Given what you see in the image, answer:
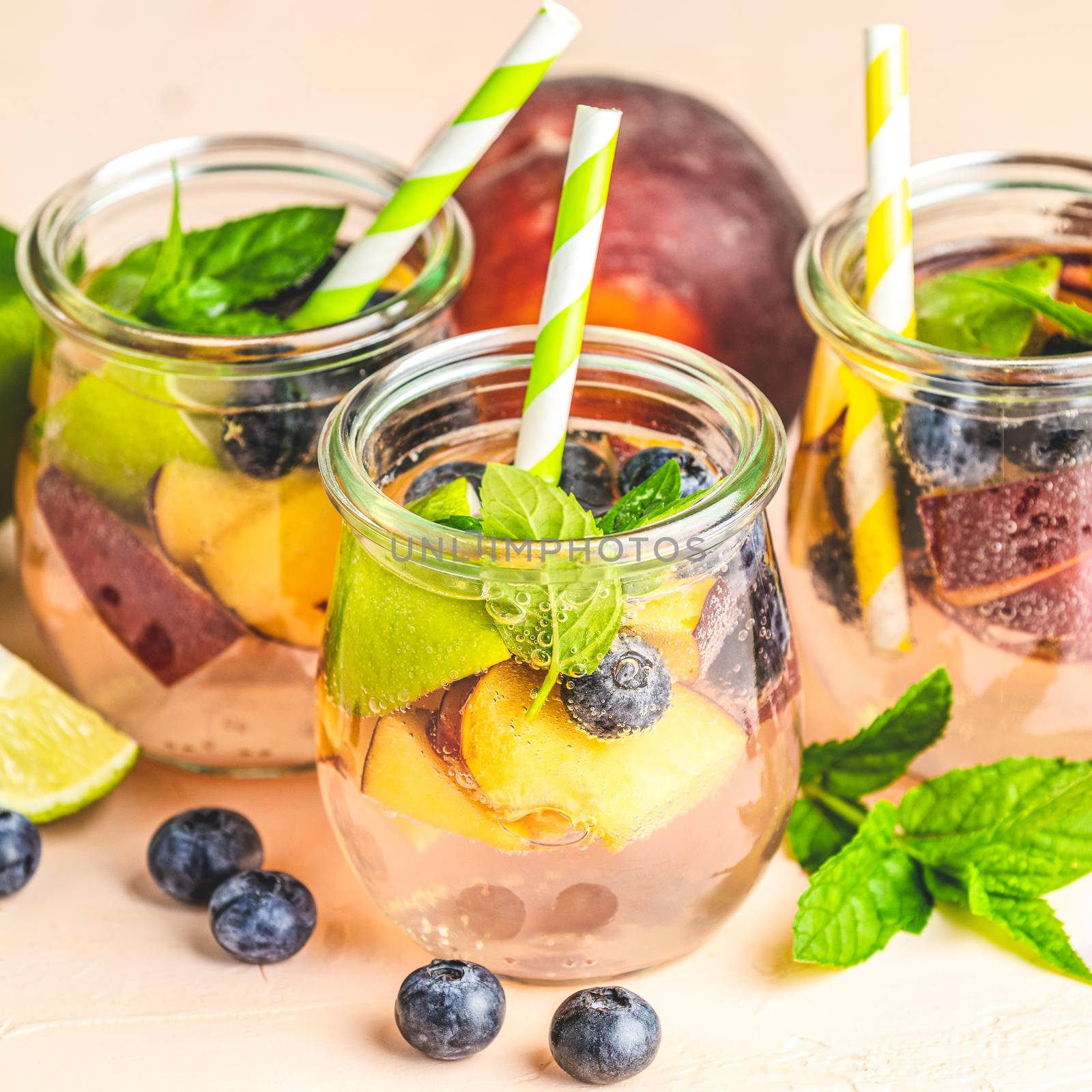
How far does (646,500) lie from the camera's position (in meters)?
0.85

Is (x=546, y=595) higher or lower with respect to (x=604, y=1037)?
higher

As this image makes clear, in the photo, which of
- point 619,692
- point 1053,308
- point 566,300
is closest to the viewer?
point 619,692

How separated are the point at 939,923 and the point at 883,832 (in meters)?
0.07

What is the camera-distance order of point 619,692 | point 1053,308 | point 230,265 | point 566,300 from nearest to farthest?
point 619,692, point 566,300, point 1053,308, point 230,265

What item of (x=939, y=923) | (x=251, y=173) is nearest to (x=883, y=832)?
(x=939, y=923)

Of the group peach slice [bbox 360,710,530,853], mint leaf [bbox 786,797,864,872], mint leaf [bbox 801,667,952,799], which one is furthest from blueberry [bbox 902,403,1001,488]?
peach slice [bbox 360,710,530,853]

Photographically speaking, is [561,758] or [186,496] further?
[186,496]

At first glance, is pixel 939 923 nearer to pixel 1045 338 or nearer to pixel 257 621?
pixel 1045 338

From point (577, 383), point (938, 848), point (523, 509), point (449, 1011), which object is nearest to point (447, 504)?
point (523, 509)

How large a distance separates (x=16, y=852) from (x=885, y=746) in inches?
23.0

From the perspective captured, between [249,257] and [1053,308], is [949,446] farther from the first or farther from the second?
[249,257]

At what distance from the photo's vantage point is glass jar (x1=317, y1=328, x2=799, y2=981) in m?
0.79

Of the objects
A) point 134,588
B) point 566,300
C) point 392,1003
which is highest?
point 566,300

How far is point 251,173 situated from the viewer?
4.00 ft
